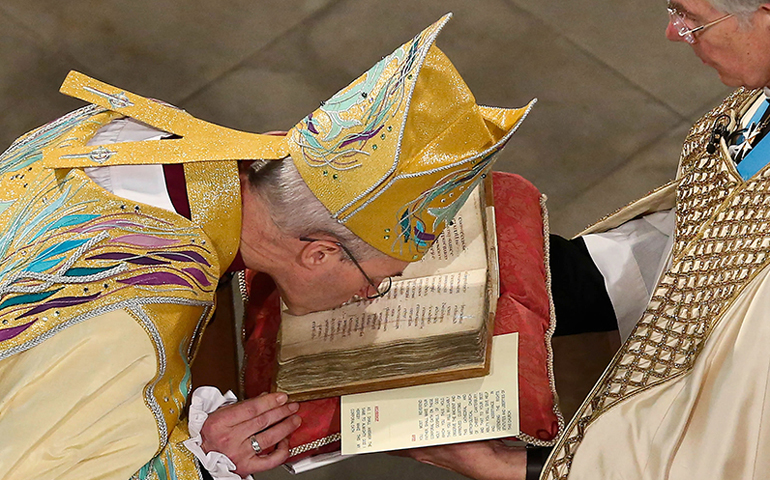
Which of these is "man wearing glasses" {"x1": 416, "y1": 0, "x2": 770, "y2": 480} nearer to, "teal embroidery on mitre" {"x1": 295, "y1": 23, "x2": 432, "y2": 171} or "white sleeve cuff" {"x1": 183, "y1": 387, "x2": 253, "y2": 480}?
"white sleeve cuff" {"x1": 183, "y1": 387, "x2": 253, "y2": 480}

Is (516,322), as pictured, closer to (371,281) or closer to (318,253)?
(371,281)

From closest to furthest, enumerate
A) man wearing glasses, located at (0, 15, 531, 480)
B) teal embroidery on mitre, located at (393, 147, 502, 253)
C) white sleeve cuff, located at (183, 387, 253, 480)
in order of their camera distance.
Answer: man wearing glasses, located at (0, 15, 531, 480) → teal embroidery on mitre, located at (393, 147, 502, 253) → white sleeve cuff, located at (183, 387, 253, 480)

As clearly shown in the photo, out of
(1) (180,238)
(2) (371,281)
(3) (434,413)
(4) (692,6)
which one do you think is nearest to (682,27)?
(4) (692,6)

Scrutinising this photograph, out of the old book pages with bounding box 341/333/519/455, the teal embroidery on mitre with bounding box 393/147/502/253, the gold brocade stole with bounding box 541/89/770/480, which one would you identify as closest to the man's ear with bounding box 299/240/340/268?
the teal embroidery on mitre with bounding box 393/147/502/253

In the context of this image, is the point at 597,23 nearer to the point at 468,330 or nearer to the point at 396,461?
the point at 396,461

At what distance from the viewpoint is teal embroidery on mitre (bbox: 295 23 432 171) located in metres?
1.67

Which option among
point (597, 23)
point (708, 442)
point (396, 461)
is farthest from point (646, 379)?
point (597, 23)

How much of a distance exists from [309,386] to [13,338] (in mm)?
615

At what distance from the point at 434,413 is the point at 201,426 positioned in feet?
1.68

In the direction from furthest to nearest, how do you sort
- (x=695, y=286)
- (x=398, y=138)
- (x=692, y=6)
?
(x=695, y=286) → (x=692, y=6) → (x=398, y=138)

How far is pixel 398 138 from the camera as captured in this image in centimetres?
165

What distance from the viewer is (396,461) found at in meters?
3.09

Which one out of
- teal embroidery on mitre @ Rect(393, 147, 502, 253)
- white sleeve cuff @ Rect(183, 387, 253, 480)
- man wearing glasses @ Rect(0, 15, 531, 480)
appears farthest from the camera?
white sleeve cuff @ Rect(183, 387, 253, 480)

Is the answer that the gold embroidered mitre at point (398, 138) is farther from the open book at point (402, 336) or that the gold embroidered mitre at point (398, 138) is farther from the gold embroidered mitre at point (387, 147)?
the open book at point (402, 336)
